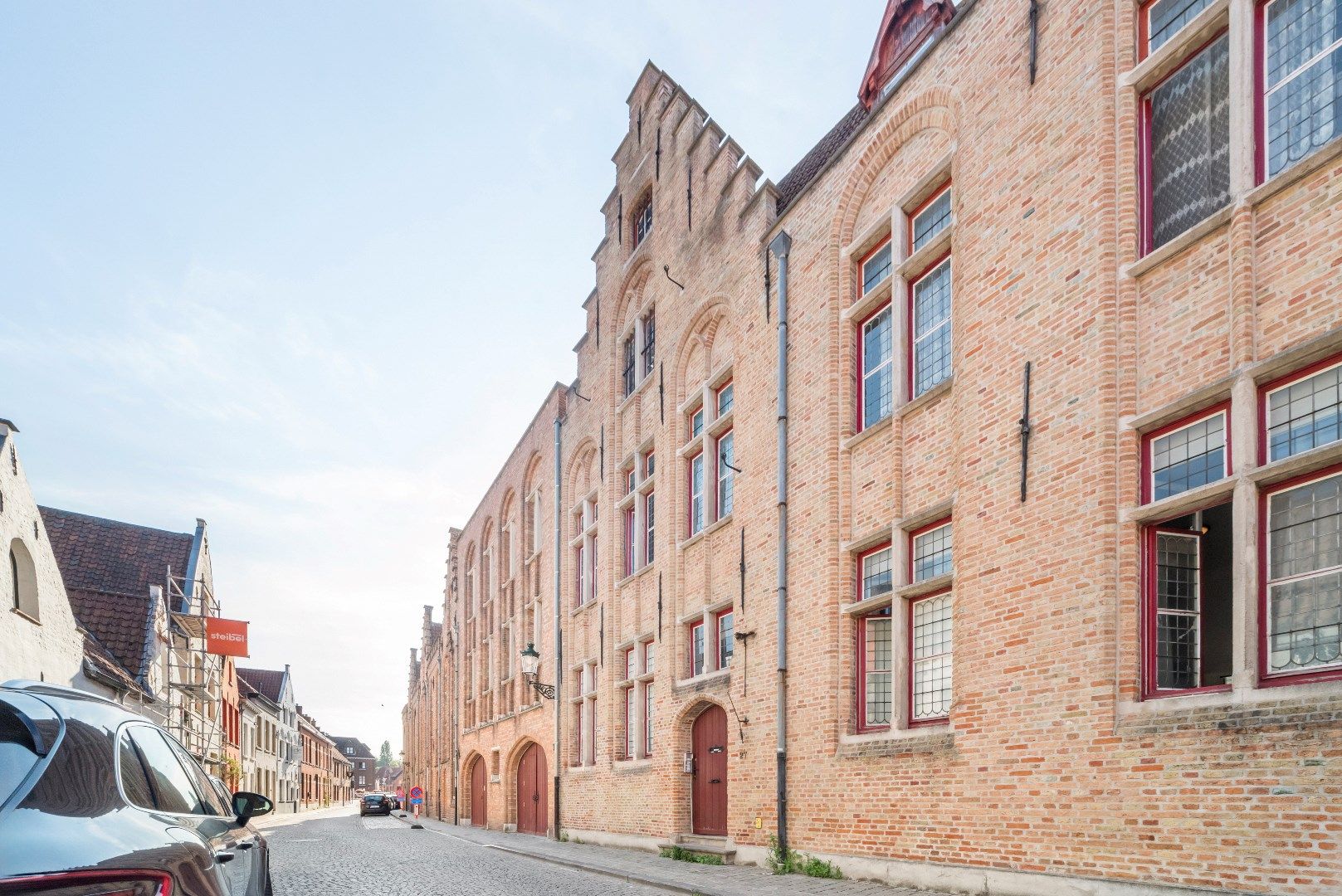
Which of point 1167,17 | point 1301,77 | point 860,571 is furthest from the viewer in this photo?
point 860,571

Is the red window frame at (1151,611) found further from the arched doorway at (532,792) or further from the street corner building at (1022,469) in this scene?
the arched doorway at (532,792)

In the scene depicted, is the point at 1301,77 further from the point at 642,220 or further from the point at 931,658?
the point at 642,220

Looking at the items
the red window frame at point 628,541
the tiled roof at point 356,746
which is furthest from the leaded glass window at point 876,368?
the tiled roof at point 356,746

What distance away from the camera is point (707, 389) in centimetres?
1595

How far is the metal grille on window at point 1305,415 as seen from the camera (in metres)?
6.45

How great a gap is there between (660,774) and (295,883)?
6.19m

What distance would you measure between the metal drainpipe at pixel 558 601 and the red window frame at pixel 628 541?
3920 mm

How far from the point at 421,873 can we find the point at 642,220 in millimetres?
12709

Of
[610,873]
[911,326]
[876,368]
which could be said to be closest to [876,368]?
[876,368]

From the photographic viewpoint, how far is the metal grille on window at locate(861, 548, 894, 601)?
1116 centimetres

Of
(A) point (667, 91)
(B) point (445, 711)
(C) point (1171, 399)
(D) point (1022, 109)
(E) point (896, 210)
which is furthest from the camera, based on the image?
(B) point (445, 711)

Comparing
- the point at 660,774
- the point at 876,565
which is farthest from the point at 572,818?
the point at 876,565

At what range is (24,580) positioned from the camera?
15.7 meters

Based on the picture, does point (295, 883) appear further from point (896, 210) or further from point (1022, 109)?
point (1022, 109)
